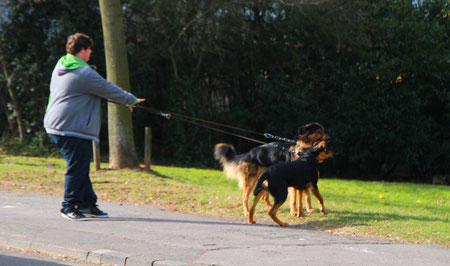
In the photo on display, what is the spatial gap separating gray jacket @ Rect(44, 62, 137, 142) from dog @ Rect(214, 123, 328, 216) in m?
2.24

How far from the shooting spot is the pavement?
536 cm

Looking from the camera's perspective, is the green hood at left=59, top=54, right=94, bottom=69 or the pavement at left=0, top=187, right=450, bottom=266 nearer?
the pavement at left=0, top=187, right=450, bottom=266

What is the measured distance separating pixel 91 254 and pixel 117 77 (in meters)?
7.82

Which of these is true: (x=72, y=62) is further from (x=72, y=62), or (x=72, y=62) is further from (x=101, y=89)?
(x=101, y=89)

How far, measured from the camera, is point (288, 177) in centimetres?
718

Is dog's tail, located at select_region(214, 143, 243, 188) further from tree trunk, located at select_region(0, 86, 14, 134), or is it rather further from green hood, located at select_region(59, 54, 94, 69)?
tree trunk, located at select_region(0, 86, 14, 134)

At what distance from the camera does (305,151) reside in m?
7.73

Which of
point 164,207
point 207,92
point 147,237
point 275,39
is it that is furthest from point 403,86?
point 147,237

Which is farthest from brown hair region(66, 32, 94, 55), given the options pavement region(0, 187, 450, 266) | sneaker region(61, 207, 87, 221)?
pavement region(0, 187, 450, 266)

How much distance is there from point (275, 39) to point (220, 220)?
41.8 ft

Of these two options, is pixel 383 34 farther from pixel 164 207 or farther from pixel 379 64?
pixel 164 207

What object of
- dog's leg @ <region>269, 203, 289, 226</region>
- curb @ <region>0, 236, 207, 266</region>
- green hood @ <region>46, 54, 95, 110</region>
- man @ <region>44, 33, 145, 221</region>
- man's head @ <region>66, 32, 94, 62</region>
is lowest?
curb @ <region>0, 236, 207, 266</region>

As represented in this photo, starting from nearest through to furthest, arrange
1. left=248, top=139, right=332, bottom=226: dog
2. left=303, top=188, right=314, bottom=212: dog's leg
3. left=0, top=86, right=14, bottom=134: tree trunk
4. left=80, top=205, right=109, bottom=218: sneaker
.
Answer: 1. left=248, top=139, right=332, bottom=226: dog
2. left=80, top=205, right=109, bottom=218: sneaker
3. left=303, top=188, right=314, bottom=212: dog's leg
4. left=0, top=86, right=14, bottom=134: tree trunk

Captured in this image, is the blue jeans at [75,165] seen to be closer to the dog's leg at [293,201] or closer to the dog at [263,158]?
the dog at [263,158]
